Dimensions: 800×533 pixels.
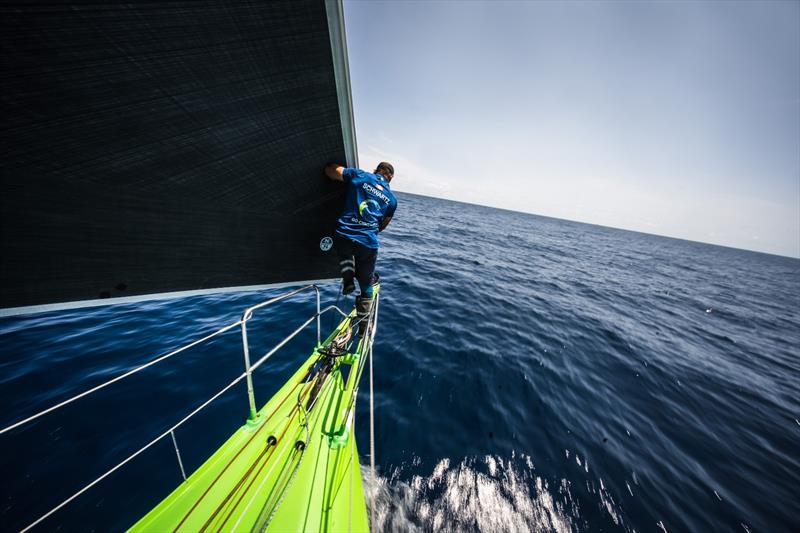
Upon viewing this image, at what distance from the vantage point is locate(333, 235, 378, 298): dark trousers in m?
3.54

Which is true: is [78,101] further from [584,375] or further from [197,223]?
[584,375]

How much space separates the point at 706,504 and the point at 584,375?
8.50 ft

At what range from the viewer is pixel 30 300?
6.35 feet

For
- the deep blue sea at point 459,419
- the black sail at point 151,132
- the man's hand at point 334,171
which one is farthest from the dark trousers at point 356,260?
the deep blue sea at point 459,419

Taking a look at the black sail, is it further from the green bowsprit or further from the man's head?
the green bowsprit

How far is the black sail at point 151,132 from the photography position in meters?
1.29

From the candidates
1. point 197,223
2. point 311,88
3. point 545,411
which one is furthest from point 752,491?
point 197,223

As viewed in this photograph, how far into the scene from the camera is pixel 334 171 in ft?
9.76

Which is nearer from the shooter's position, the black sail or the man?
the black sail

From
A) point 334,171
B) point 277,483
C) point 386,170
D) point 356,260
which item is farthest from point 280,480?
point 386,170

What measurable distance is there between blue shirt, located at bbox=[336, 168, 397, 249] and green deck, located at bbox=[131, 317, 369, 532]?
6.96ft

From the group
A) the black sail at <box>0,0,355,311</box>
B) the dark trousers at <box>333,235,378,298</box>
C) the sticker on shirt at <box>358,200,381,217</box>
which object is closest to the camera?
the black sail at <box>0,0,355,311</box>

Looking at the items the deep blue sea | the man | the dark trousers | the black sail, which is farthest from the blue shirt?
the deep blue sea

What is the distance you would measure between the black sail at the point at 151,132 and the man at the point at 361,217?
0.43 metres
